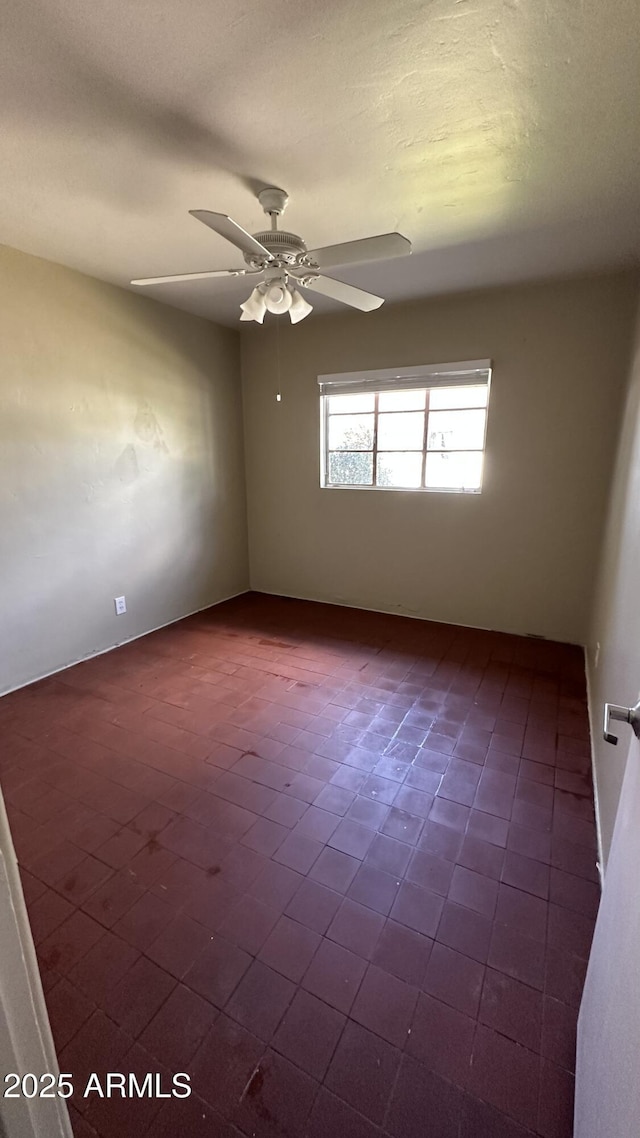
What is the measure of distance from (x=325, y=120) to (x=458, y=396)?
207cm

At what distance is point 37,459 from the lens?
253 cm

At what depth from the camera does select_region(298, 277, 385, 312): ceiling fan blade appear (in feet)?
6.03

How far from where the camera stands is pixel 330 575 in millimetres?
3971

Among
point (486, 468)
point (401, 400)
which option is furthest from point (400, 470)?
point (486, 468)

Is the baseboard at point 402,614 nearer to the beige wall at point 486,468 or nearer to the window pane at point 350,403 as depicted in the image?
the beige wall at point 486,468

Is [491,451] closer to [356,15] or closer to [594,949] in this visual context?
[356,15]

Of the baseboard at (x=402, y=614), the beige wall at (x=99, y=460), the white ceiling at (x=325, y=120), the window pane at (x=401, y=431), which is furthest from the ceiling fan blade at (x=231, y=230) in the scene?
the baseboard at (x=402, y=614)

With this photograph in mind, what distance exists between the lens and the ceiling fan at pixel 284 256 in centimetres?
152

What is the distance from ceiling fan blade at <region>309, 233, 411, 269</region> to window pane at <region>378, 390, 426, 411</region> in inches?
71.4

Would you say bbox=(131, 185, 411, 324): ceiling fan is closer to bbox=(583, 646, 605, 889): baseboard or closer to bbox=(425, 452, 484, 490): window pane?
bbox=(425, 452, 484, 490): window pane

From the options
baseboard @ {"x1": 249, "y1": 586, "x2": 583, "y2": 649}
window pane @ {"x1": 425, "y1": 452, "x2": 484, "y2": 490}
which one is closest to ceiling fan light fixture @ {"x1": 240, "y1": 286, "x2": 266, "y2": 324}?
window pane @ {"x1": 425, "y1": 452, "x2": 484, "y2": 490}

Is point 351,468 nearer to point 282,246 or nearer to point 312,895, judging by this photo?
point 282,246

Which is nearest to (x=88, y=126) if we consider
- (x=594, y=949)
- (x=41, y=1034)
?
(x=41, y=1034)

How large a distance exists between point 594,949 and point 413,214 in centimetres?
260
